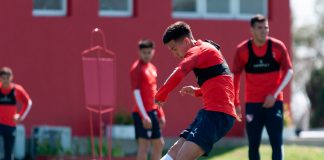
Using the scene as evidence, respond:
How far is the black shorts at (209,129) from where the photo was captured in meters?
12.5

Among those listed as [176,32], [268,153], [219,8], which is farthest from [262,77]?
[219,8]

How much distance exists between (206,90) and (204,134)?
48 centimetres

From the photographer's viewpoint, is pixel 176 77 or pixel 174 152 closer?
pixel 176 77

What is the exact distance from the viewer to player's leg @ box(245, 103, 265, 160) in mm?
15898

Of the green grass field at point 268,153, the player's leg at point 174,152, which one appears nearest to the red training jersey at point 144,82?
the green grass field at point 268,153

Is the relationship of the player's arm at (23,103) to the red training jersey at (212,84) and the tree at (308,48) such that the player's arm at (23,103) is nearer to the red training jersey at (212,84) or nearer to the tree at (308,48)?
the red training jersey at (212,84)

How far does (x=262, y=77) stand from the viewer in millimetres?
15938

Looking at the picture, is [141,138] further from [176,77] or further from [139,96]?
[176,77]

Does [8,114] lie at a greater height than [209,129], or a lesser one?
lesser

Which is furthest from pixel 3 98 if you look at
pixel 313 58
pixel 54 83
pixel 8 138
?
pixel 313 58

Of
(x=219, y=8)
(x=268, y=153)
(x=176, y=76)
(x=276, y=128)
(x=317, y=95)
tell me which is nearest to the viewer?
(x=176, y=76)

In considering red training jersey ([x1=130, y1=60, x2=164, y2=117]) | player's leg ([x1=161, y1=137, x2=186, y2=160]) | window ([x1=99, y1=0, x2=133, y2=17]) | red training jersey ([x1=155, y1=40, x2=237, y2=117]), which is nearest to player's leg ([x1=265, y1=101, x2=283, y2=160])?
red training jersey ([x1=130, y1=60, x2=164, y2=117])

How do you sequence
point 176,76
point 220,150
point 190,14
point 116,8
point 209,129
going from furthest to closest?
point 190,14 < point 116,8 < point 220,150 < point 209,129 < point 176,76

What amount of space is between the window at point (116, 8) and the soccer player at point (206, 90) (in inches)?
409
